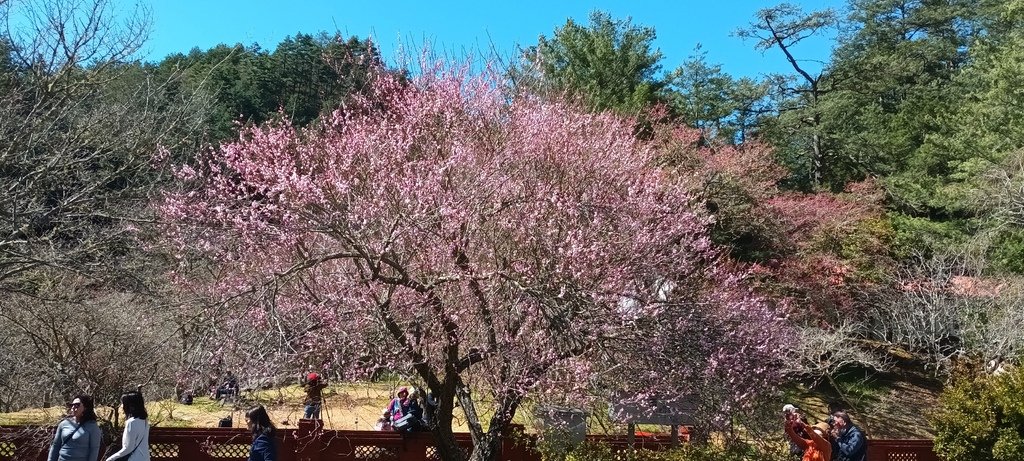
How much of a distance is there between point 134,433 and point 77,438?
0.39 meters

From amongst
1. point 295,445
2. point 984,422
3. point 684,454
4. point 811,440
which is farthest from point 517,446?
point 984,422

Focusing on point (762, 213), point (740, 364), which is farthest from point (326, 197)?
point (762, 213)

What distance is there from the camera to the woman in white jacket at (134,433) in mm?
4816

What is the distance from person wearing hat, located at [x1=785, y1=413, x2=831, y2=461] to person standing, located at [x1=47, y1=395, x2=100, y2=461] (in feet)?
17.0

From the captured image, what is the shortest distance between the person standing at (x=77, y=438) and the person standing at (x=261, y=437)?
50.3 inches

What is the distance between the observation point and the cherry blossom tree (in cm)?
552

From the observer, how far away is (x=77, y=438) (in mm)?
4887

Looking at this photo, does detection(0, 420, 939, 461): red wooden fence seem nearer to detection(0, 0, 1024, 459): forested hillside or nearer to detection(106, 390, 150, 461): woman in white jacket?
detection(0, 0, 1024, 459): forested hillside

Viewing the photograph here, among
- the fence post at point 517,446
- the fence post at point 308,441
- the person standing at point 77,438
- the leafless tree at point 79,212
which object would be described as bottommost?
the fence post at point 517,446

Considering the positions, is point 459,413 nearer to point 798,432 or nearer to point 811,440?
point 798,432

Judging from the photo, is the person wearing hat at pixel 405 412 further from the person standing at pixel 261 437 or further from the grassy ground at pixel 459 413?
the person standing at pixel 261 437

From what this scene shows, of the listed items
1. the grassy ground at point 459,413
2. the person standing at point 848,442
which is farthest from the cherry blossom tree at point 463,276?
the grassy ground at point 459,413

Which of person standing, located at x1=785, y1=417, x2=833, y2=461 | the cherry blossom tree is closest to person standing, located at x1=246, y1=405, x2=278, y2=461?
the cherry blossom tree

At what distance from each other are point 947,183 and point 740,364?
16640 mm
